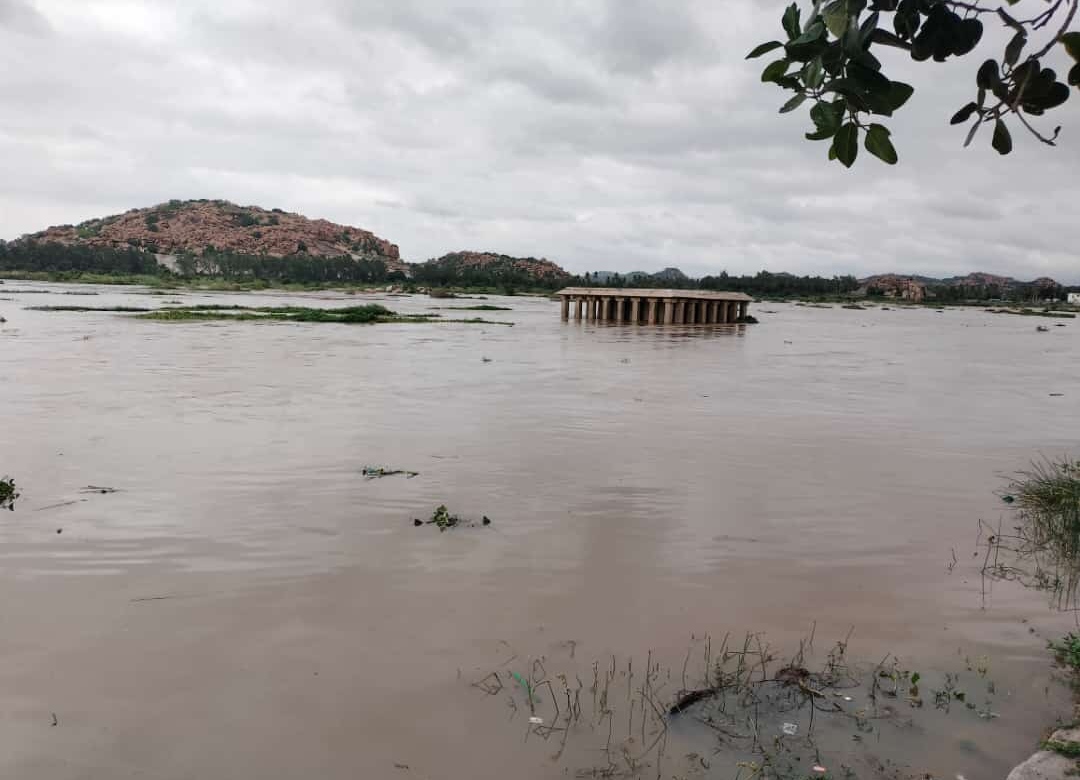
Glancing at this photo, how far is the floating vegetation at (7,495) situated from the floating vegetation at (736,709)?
16.7 feet

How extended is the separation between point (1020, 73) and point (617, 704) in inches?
126

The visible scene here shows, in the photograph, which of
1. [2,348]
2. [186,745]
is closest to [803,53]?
[186,745]

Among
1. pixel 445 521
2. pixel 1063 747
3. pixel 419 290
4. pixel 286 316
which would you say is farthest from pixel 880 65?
pixel 419 290

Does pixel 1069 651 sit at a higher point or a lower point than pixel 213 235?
lower

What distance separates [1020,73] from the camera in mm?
2559

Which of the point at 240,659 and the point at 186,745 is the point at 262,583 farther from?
the point at 186,745

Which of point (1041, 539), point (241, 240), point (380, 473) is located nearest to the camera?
point (1041, 539)

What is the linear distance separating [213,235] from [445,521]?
176405mm

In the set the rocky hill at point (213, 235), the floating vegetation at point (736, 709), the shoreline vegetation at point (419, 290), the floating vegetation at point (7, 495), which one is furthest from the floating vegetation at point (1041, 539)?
the rocky hill at point (213, 235)

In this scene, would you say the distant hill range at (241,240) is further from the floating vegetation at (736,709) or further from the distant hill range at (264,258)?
the floating vegetation at (736,709)

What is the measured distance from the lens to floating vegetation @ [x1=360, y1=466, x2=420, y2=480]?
25.3ft

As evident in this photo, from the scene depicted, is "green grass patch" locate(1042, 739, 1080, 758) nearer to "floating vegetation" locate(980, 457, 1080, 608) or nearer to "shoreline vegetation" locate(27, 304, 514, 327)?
"floating vegetation" locate(980, 457, 1080, 608)

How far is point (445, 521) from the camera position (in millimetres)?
6211

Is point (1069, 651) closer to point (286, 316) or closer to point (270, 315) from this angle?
point (286, 316)
